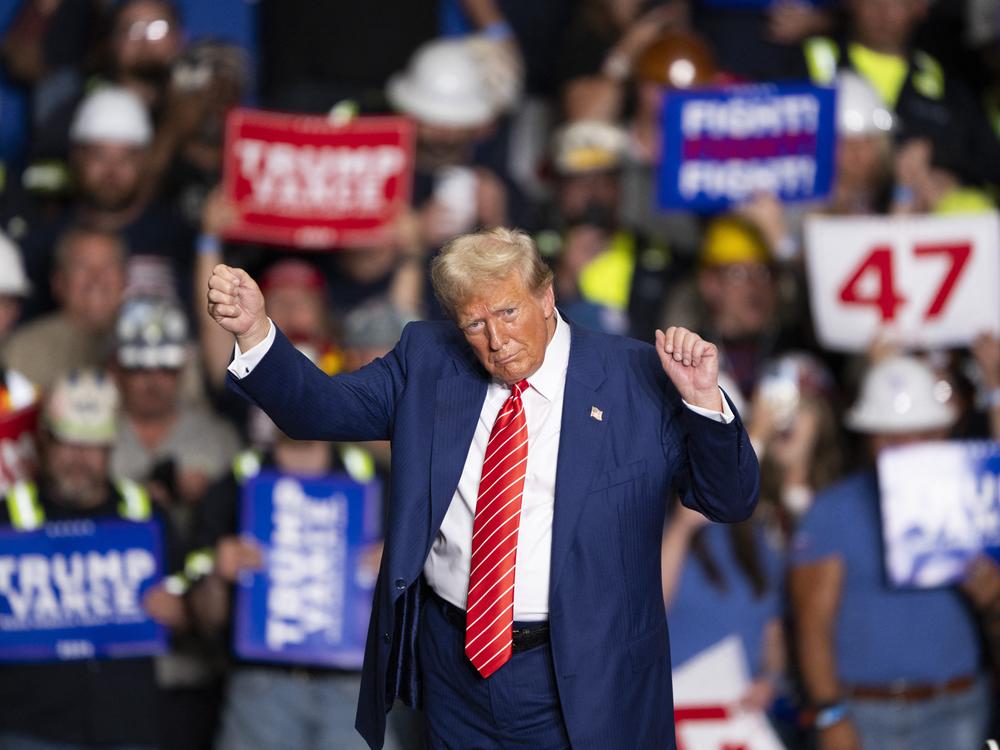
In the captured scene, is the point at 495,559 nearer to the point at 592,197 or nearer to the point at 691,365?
the point at 691,365

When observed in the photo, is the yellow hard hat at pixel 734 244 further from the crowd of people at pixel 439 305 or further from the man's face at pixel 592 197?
the man's face at pixel 592 197

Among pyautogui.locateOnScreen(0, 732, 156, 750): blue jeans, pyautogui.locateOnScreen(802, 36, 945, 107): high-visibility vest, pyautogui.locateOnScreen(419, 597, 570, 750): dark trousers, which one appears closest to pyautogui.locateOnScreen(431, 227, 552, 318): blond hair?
pyautogui.locateOnScreen(419, 597, 570, 750): dark trousers

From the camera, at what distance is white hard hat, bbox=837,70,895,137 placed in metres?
7.67

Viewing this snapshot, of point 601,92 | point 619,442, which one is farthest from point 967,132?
point 619,442

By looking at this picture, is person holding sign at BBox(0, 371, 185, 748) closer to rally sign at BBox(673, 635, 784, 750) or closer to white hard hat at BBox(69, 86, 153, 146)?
rally sign at BBox(673, 635, 784, 750)

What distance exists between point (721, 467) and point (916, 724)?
278 cm

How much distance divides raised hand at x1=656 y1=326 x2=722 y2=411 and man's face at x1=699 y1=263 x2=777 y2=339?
3535 millimetres

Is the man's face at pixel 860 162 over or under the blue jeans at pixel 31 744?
over

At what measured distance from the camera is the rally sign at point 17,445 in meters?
6.12

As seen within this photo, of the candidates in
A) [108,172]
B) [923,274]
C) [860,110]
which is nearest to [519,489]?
[923,274]

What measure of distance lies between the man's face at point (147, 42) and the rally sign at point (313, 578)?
304 centimetres

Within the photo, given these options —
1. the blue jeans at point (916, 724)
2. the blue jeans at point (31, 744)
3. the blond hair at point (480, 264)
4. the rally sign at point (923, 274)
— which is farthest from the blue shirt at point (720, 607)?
the blond hair at point (480, 264)

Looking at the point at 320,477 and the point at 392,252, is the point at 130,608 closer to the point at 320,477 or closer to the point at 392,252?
the point at 320,477

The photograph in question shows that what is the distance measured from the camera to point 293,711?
6035 millimetres
